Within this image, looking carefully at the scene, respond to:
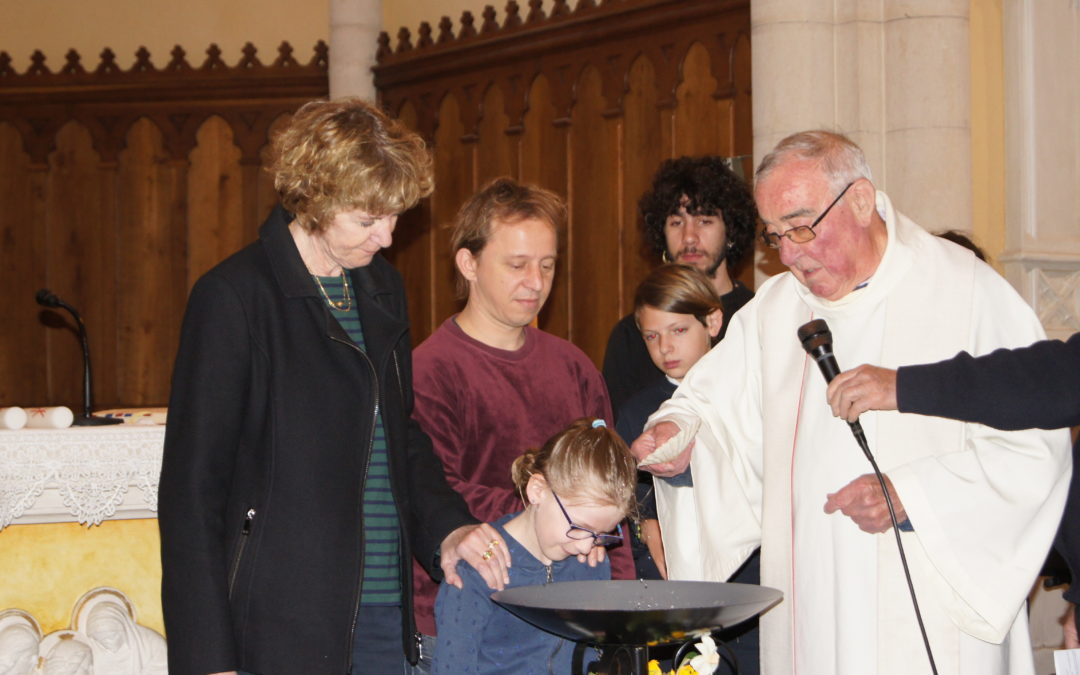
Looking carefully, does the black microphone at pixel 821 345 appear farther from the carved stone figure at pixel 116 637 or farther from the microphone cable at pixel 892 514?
the carved stone figure at pixel 116 637

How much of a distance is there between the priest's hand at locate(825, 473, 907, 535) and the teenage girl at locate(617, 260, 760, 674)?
1072 millimetres

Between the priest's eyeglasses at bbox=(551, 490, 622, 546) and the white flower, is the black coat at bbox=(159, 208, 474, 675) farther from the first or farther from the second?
the white flower

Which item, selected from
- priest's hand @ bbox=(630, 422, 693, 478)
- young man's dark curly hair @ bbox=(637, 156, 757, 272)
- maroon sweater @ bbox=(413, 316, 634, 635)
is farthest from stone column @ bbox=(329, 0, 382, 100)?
priest's hand @ bbox=(630, 422, 693, 478)

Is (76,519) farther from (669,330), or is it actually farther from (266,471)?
(669,330)

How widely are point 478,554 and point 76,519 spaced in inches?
69.3

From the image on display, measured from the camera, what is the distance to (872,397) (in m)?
2.36

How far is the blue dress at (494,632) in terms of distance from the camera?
2.45 m

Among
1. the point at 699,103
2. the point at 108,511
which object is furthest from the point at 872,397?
the point at 699,103

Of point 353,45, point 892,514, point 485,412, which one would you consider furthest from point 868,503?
point 353,45

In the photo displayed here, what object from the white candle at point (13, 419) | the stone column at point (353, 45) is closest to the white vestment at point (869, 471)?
the white candle at point (13, 419)

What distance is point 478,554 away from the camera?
2496 mm

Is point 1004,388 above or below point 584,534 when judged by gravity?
above

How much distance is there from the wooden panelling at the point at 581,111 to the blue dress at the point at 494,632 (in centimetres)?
360

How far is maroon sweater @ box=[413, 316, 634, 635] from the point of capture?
290 cm
